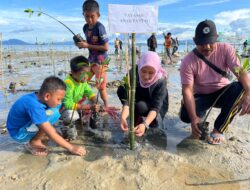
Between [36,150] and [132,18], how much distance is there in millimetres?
1737

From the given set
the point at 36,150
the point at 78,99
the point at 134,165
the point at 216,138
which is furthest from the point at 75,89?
the point at 216,138

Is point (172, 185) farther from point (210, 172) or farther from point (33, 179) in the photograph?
point (33, 179)

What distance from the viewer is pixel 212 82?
11.6 feet

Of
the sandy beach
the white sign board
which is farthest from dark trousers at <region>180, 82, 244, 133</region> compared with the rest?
the white sign board

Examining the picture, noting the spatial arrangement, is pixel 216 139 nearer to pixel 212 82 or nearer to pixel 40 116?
pixel 212 82

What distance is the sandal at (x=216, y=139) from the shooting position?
3.24 metres

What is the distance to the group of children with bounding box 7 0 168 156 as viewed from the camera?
2854 mm

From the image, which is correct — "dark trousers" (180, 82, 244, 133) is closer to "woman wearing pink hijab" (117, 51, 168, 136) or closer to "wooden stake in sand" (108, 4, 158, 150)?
"woman wearing pink hijab" (117, 51, 168, 136)

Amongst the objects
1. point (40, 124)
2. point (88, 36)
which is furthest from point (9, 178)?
point (88, 36)

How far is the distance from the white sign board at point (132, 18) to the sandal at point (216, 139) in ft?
4.90

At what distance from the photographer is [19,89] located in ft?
23.2

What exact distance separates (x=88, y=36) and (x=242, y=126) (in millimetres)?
2680

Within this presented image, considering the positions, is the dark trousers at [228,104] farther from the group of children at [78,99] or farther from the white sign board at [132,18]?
the white sign board at [132,18]

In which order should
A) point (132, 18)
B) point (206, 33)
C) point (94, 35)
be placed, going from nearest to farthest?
1. point (132, 18)
2. point (206, 33)
3. point (94, 35)
